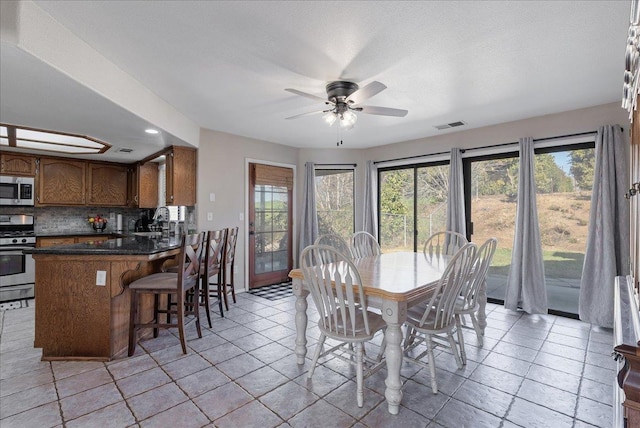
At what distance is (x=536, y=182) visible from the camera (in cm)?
379

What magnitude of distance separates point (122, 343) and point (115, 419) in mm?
979

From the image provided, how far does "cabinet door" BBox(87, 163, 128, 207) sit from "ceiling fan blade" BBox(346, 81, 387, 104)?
4.58 metres

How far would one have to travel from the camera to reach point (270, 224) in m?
5.10

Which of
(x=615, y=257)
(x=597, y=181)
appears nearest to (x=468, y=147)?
(x=597, y=181)

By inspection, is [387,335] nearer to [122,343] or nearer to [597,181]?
[122,343]

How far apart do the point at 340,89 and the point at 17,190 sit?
15.9ft

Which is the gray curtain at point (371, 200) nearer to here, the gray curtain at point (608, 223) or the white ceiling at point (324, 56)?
the white ceiling at point (324, 56)

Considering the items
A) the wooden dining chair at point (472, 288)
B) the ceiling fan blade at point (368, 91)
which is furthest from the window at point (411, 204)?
the ceiling fan blade at point (368, 91)

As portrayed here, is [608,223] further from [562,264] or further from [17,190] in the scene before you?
[17,190]

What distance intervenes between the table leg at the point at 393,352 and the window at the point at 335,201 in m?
3.66

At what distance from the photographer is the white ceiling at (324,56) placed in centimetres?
177

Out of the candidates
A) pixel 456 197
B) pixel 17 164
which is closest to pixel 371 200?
pixel 456 197

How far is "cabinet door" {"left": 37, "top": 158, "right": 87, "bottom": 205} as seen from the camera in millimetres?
4656

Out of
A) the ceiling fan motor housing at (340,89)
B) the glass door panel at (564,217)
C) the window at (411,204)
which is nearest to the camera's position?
the ceiling fan motor housing at (340,89)
